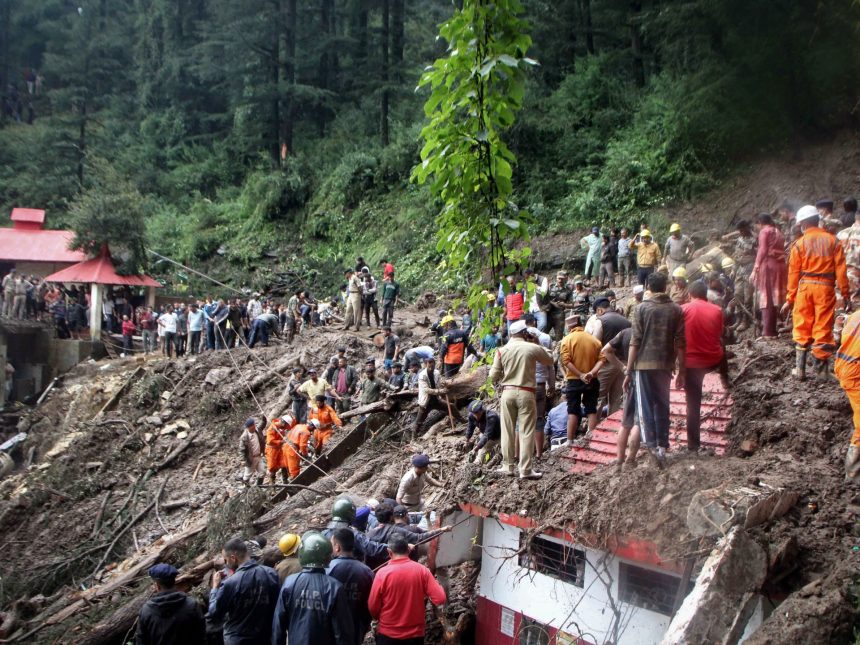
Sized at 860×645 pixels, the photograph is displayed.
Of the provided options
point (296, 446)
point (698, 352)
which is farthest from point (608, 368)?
point (296, 446)

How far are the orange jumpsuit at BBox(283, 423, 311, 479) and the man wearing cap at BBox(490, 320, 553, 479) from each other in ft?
21.4

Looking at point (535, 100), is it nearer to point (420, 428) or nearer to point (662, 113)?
point (662, 113)

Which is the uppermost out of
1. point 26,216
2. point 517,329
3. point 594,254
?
point 26,216

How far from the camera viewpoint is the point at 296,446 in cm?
1391

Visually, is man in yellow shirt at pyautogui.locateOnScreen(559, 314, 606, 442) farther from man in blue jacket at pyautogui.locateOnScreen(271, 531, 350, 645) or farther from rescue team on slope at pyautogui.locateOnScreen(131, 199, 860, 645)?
man in blue jacket at pyautogui.locateOnScreen(271, 531, 350, 645)

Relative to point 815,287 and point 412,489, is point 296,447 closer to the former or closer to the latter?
point 412,489

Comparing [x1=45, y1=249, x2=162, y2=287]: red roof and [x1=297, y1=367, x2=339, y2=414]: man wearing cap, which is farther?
[x1=45, y1=249, x2=162, y2=287]: red roof

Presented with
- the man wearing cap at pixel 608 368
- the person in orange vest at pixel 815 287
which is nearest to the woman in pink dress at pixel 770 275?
the man wearing cap at pixel 608 368

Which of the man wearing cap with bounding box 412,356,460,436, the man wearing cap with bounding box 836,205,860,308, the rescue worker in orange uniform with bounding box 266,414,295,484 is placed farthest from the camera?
the rescue worker in orange uniform with bounding box 266,414,295,484

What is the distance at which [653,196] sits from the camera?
77.0 feet

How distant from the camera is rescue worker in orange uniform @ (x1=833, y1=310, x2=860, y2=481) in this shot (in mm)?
6191

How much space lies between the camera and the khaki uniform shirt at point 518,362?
26.2ft

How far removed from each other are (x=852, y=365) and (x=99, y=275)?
2653 cm

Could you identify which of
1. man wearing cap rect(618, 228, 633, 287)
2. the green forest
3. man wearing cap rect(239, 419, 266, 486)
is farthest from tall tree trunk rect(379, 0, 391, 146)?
Result: man wearing cap rect(239, 419, 266, 486)
